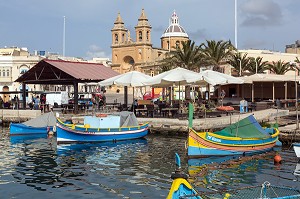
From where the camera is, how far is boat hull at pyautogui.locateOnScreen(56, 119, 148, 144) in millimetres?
A: 28609

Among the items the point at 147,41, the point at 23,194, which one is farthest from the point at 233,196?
the point at 147,41

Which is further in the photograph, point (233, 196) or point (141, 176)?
point (141, 176)

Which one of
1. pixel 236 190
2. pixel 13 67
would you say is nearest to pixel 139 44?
pixel 13 67

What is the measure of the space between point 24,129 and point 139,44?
299 ft

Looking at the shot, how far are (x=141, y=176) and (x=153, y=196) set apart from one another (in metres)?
3.25

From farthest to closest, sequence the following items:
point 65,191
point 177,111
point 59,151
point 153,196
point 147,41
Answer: point 147,41
point 177,111
point 59,151
point 65,191
point 153,196

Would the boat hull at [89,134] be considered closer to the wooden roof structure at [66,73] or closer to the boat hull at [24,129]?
the boat hull at [24,129]

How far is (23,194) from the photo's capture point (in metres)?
15.7

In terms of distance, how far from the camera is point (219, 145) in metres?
22.7

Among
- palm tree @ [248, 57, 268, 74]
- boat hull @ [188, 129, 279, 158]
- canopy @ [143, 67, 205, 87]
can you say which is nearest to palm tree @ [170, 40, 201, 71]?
palm tree @ [248, 57, 268, 74]

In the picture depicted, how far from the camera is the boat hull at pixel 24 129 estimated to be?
3450 centimetres

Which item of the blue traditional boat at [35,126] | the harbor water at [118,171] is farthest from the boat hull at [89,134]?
the blue traditional boat at [35,126]

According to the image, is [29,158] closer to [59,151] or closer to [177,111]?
[59,151]

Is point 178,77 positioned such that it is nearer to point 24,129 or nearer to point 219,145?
point 219,145
